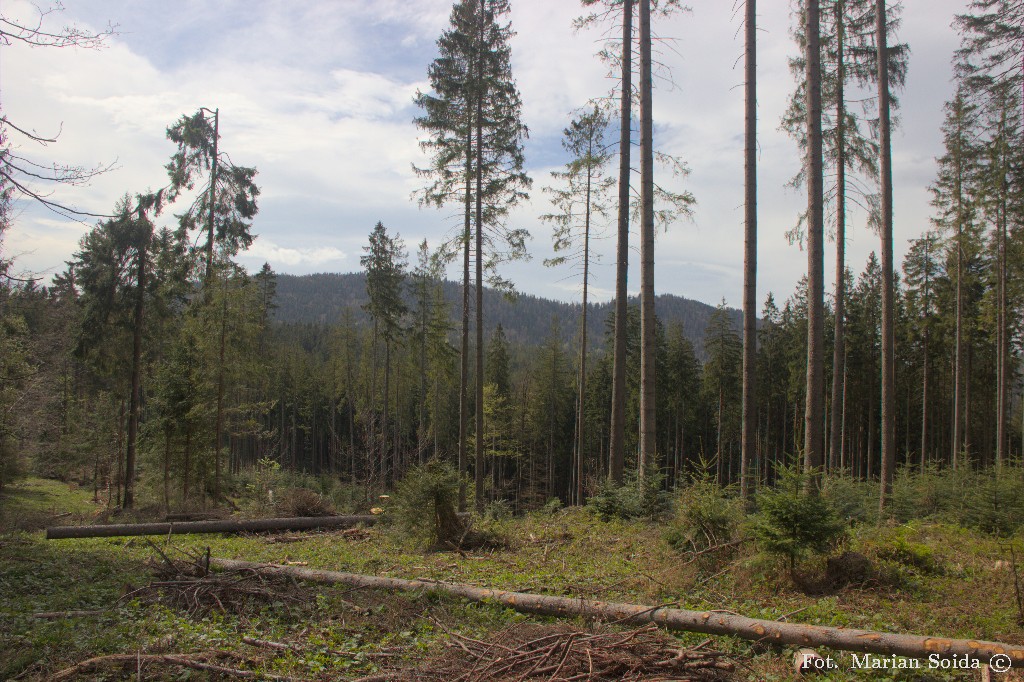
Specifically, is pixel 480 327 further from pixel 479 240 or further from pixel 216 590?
pixel 216 590

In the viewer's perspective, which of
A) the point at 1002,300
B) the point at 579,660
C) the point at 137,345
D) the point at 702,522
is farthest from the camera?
the point at 137,345

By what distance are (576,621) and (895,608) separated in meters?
3.34

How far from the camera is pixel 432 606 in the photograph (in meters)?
6.82

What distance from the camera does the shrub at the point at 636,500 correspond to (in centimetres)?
1145

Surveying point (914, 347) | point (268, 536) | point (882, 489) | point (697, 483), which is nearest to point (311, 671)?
point (697, 483)

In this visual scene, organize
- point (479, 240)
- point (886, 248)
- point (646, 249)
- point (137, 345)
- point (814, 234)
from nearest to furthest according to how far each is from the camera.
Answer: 1. point (814, 234)
2. point (646, 249)
3. point (886, 248)
4. point (479, 240)
5. point (137, 345)

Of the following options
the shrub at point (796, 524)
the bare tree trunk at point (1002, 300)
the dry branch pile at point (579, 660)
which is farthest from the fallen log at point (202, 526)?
the bare tree trunk at point (1002, 300)

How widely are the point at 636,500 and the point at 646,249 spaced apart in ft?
17.3

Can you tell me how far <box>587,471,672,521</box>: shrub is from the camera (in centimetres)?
1145

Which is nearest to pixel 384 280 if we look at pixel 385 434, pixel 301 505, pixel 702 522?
pixel 385 434

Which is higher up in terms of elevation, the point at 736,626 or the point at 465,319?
the point at 465,319

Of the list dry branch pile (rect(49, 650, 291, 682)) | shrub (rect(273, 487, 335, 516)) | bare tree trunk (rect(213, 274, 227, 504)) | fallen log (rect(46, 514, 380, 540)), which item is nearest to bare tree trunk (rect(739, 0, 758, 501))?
fallen log (rect(46, 514, 380, 540))

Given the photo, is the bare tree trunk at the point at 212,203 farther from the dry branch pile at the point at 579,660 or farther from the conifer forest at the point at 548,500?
the dry branch pile at the point at 579,660

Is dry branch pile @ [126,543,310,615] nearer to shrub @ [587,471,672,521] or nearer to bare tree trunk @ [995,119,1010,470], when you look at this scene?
shrub @ [587,471,672,521]
